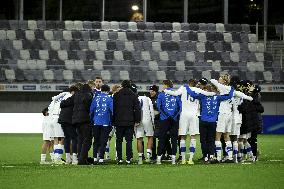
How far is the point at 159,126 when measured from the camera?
22.1 metres

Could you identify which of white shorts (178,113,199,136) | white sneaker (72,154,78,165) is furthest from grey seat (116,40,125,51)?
white sneaker (72,154,78,165)

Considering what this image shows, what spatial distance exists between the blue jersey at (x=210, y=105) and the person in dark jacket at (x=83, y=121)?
2508 mm

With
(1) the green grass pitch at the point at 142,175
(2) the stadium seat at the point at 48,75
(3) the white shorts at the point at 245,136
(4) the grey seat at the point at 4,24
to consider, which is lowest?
(1) the green grass pitch at the point at 142,175

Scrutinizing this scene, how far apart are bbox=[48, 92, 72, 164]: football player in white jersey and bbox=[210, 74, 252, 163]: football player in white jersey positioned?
3810mm

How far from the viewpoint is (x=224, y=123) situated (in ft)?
72.0

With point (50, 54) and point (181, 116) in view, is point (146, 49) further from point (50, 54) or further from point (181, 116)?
point (181, 116)

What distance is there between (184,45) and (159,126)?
2175cm

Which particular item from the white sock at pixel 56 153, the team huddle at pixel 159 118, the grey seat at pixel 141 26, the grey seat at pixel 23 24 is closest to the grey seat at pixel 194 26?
the grey seat at pixel 141 26

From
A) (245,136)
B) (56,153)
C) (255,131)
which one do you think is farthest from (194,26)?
(56,153)

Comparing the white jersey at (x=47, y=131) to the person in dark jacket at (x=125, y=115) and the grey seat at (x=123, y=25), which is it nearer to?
the person in dark jacket at (x=125, y=115)

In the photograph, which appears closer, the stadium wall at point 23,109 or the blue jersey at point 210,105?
the blue jersey at point 210,105

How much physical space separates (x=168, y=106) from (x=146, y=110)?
3.87 feet

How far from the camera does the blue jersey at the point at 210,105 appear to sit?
21.7 m

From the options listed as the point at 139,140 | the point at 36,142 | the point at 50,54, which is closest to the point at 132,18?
the point at 50,54
